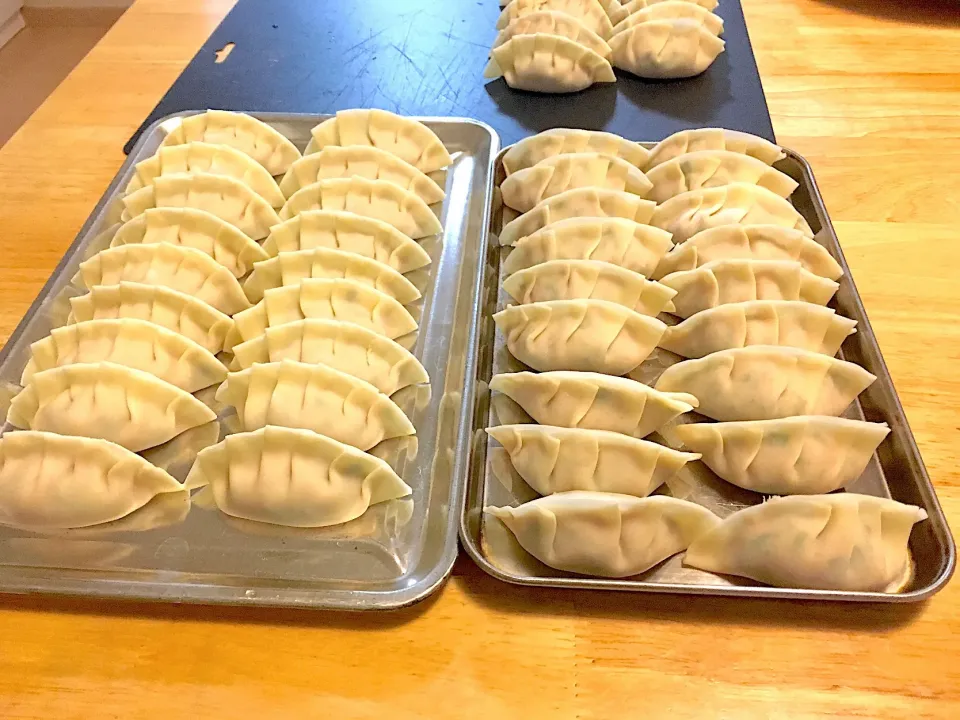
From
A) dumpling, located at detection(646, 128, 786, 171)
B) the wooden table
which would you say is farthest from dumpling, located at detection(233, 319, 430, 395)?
dumpling, located at detection(646, 128, 786, 171)

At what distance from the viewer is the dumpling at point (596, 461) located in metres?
1.04

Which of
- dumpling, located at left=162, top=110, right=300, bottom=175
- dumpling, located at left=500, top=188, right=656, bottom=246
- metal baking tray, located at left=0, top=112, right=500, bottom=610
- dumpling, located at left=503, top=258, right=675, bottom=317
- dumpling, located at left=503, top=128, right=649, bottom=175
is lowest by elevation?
metal baking tray, located at left=0, top=112, right=500, bottom=610

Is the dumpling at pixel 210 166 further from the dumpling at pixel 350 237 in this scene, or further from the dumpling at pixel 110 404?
the dumpling at pixel 110 404

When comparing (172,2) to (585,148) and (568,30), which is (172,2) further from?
(585,148)

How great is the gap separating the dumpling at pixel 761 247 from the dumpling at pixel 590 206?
141 mm

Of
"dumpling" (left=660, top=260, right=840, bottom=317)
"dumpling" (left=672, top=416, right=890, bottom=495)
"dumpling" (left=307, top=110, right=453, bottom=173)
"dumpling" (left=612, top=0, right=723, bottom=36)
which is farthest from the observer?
"dumpling" (left=612, top=0, right=723, bottom=36)

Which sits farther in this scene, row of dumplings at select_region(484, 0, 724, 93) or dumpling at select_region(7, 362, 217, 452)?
row of dumplings at select_region(484, 0, 724, 93)

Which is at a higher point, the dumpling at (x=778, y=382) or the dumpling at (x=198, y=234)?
the dumpling at (x=198, y=234)

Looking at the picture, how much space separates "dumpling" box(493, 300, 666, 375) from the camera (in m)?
1.22

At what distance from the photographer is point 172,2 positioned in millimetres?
2395

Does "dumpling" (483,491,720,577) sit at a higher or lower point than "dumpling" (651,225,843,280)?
lower

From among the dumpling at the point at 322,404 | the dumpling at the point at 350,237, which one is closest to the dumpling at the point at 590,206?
the dumpling at the point at 350,237

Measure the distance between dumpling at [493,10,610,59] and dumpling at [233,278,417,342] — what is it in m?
0.99

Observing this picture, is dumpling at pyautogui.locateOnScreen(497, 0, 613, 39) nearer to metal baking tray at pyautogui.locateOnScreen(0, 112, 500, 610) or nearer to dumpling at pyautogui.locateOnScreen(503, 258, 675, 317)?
dumpling at pyautogui.locateOnScreen(503, 258, 675, 317)
